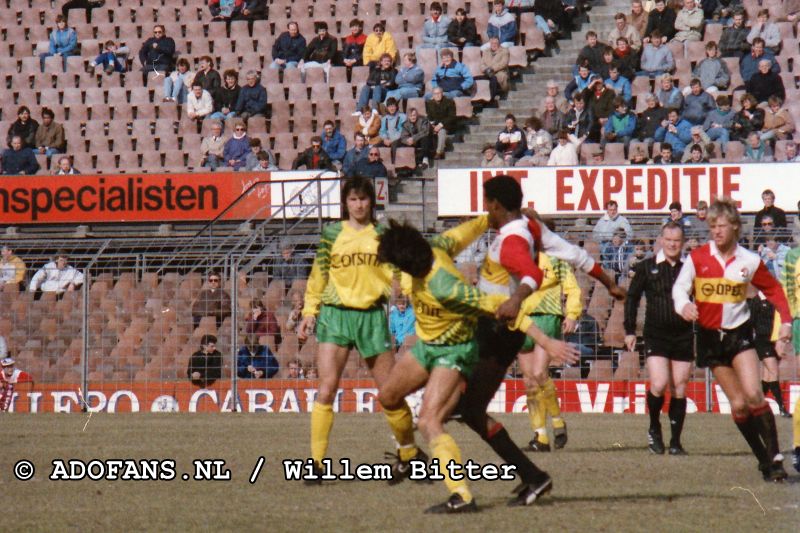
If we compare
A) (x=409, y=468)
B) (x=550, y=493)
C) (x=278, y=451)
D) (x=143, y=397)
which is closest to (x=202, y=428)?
(x=278, y=451)

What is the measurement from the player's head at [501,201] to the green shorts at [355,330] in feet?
6.12

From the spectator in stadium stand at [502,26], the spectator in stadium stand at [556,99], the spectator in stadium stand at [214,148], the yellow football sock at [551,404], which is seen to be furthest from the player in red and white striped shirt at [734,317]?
the spectator in stadium stand at [502,26]

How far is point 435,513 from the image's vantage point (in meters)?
8.48

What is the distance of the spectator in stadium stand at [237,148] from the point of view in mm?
25984

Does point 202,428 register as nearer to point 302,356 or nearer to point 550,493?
point 302,356

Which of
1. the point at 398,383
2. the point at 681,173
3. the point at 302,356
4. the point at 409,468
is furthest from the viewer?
the point at 681,173

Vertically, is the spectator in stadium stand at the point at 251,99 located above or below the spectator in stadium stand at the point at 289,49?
below

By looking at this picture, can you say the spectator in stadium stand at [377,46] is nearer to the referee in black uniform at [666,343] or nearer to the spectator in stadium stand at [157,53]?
the spectator in stadium stand at [157,53]

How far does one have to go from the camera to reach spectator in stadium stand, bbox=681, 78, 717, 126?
23.8 meters

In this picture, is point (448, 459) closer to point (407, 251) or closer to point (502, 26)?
point (407, 251)

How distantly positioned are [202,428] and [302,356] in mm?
4266

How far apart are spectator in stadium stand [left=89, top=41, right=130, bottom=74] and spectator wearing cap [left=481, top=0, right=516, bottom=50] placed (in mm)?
7976

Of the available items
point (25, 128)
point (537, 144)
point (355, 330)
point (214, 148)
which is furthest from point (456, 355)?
point (25, 128)

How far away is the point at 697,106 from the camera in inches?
938
